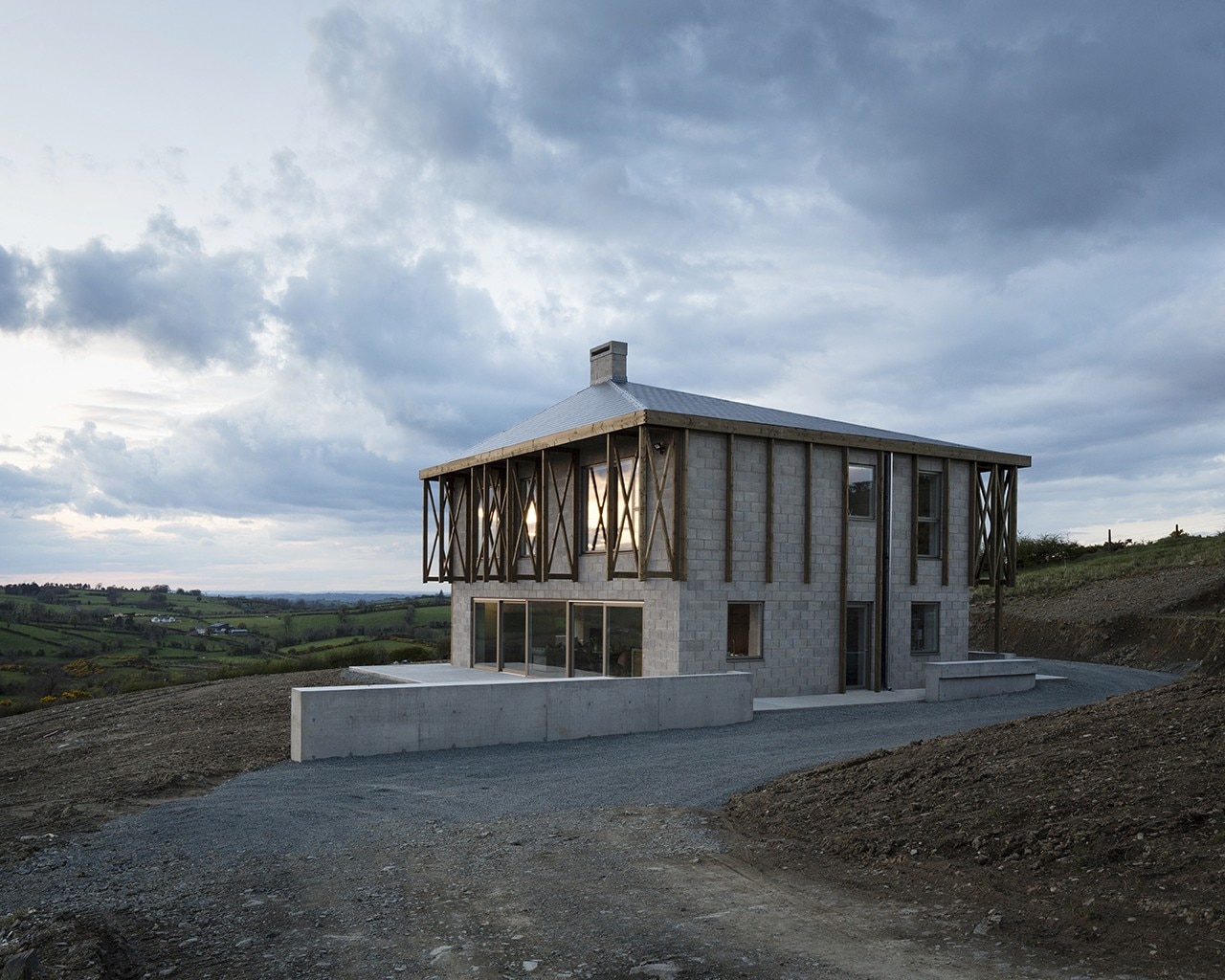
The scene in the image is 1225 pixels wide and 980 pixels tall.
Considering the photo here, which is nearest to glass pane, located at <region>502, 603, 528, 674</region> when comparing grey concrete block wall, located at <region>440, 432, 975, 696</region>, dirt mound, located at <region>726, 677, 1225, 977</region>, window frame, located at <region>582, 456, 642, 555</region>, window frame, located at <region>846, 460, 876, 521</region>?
grey concrete block wall, located at <region>440, 432, 975, 696</region>

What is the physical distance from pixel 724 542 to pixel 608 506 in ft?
7.25

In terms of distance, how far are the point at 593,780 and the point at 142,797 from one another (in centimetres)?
459

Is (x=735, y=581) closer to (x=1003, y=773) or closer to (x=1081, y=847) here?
(x=1003, y=773)

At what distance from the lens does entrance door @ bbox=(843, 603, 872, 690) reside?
19.3 metres

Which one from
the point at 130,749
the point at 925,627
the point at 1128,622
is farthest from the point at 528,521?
the point at 1128,622

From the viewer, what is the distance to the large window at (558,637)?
1830 cm

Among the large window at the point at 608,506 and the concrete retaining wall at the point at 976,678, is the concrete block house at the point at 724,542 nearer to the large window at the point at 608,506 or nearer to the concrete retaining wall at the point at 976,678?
the large window at the point at 608,506

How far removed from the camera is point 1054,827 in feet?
23.0

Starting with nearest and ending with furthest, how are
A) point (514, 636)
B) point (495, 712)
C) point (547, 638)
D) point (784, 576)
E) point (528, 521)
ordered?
point (495, 712)
point (784, 576)
point (547, 638)
point (528, 521)
point (514, 636)

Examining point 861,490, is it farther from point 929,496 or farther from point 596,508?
point 596,508

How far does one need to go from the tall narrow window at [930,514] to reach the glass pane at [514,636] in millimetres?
8754

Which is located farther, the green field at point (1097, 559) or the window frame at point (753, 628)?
the green field at point (1097, 559)

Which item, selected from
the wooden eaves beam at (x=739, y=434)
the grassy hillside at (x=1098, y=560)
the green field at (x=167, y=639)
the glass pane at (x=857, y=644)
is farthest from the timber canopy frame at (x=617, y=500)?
the grassy hillside at (x=1098, y=560)

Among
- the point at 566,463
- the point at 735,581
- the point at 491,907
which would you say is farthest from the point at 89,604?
the point at 491,907
